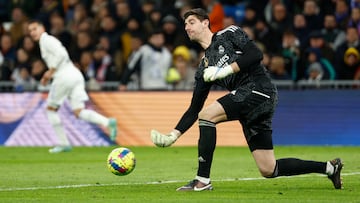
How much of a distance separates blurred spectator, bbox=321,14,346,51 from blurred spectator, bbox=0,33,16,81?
8221 mm

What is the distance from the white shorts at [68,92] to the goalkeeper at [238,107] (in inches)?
354

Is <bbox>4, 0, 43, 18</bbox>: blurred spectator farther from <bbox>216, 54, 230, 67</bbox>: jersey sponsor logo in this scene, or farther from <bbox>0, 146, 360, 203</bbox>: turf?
<bbox>216, 54, 230, 67</bbox>: jersey sponsor logo

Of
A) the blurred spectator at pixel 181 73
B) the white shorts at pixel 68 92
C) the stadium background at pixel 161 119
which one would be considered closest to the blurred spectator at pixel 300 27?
the stadium background at pixel 161 119

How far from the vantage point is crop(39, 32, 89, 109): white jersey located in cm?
2009

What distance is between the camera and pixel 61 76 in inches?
802

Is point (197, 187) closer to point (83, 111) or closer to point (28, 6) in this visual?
point (83, 111)

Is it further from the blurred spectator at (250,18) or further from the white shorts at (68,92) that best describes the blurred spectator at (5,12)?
the white shorts at (68,92)

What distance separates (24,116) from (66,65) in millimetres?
2883

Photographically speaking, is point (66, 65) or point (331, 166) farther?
point (66, 65)

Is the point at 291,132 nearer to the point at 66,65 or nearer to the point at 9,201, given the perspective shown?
the point at 66,65

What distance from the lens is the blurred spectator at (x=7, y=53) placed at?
84.3ft

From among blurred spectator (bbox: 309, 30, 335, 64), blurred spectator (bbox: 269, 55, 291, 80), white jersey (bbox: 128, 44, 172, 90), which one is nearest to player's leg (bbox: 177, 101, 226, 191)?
blurred spectator (bbox: 269, 55, 291, 80)

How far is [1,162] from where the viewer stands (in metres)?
17.1

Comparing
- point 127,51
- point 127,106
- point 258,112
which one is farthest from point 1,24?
point 258,112
